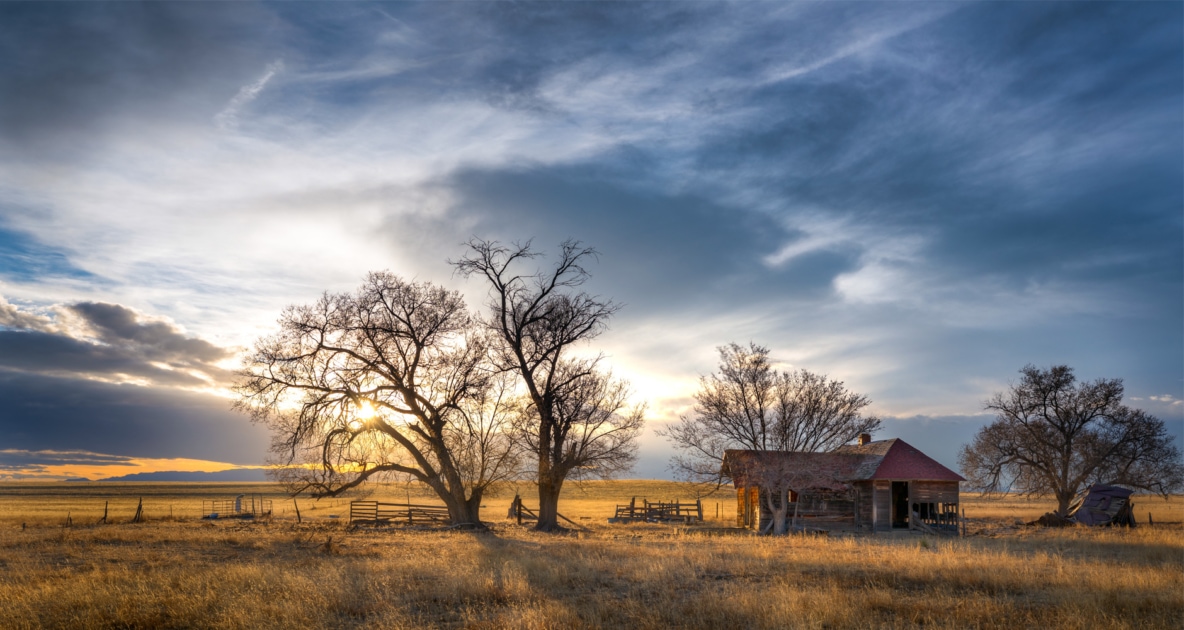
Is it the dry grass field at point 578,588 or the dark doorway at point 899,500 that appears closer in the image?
the dry grass field at point 578,588

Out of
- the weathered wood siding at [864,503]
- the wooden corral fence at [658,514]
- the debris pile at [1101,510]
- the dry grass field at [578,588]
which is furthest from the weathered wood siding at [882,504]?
the dry grass field at [578,588]

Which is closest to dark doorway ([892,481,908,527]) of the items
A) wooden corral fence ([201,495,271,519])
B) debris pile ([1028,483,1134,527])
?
debris pile ([1028,483,1134,527])

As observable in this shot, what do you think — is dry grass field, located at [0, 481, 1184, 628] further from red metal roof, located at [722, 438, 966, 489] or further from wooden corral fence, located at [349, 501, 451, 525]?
wooden corral fence, located at [349, 501, 451, 525]

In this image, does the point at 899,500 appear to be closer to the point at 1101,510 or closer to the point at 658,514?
the point at 1101,510

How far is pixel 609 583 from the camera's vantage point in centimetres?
1680

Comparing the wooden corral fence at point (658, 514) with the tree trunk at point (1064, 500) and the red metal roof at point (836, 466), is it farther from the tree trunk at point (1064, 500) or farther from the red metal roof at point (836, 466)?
the tree trunk at point (1064, 500)

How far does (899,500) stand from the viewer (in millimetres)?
48531

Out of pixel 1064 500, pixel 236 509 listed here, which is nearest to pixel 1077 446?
pixel 1064 500

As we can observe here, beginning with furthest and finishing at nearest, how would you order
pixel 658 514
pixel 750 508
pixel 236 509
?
1. pixel 236 509
2. pixel 658 514
3. pixel 750 508

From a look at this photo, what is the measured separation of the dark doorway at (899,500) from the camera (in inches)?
1886

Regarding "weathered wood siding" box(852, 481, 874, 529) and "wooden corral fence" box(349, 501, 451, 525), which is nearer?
"wooden corral fence" box(349, 501, 451, 525)

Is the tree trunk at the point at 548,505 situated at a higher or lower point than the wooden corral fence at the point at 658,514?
higher

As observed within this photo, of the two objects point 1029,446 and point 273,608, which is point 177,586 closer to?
point 273,608

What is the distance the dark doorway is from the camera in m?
47.9
